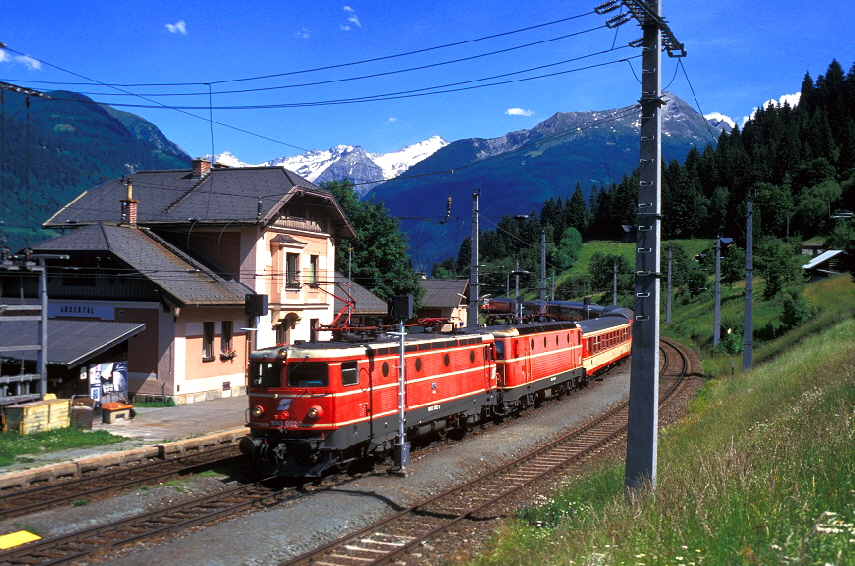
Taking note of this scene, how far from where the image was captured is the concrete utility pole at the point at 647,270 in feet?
34.0

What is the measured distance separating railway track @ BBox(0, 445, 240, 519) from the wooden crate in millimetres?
3567

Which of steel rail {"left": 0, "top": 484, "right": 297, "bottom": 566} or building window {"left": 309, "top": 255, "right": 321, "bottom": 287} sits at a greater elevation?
building window {"left": 309, "top": 255, "right": 321, "bottom": 287}

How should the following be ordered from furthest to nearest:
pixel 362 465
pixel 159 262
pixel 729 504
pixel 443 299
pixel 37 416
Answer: pixel 443 299 < pixel 159 262 < pixel 37 416 < pixel 362 465 < pixel 729 504

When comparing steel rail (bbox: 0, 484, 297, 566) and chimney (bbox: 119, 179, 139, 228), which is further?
chimney (bbox: 119, 179, 139, 228)

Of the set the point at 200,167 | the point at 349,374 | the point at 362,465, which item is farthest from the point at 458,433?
the point at 200,167

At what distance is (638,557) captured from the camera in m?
6.65

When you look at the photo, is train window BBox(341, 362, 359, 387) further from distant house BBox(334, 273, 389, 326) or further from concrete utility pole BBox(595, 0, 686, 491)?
distant house BBox(334, 273, 389, 326)

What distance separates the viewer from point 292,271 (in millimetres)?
30469

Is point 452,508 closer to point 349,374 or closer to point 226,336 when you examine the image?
point 349,374

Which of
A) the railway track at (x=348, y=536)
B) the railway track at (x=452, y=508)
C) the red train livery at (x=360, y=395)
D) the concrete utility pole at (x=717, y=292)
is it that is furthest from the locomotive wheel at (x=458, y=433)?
the concrete utility pole at (x=717, y=292)

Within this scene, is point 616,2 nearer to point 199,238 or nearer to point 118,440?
point 118,440

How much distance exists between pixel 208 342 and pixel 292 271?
532 cm

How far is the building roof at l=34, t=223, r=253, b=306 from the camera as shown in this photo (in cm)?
2483

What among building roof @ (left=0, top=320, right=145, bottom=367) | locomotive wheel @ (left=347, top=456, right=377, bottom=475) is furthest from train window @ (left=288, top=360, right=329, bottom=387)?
building roof @ (left=0, top=320, right=145, bottom=367)
